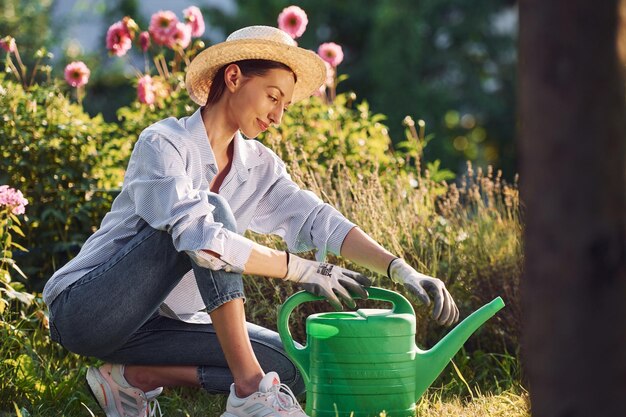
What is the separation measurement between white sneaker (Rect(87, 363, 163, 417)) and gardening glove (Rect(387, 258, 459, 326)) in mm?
790

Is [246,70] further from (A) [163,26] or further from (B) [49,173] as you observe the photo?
(A) [163,26]

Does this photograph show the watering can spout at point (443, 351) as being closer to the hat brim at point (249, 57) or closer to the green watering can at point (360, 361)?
the green watering can at point (360, 361)

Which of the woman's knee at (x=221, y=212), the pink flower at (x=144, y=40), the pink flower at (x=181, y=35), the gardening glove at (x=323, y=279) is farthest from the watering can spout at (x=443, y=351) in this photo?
the pink flower at (x=144, y=40)

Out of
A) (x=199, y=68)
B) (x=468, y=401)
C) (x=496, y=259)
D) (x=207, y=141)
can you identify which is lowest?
(x=468, y=401)

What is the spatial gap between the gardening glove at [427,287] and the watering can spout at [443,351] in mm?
50

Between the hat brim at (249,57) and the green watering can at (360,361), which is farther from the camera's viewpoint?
the hat brim at (249,57)

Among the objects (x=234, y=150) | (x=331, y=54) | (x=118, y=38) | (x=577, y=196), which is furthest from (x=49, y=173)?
(x=577, y=196)

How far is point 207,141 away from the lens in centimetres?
287

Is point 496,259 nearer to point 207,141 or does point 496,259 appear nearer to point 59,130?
point 207,141

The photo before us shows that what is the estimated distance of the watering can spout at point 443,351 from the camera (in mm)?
2650

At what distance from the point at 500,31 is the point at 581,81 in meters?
14.0

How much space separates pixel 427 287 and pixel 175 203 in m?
0.71

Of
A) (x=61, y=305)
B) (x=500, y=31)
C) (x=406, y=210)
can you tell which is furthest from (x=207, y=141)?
(x=500, y=31)

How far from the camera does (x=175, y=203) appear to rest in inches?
99.0
